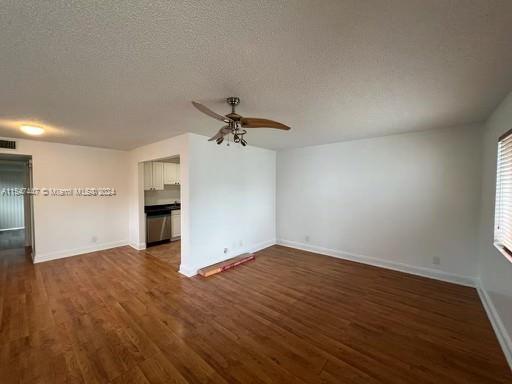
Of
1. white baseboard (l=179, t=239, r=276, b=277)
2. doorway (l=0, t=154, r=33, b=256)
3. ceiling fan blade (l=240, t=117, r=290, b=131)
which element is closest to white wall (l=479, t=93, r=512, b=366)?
ceiling fan blade (l=240, t=117, r=290, b=131)

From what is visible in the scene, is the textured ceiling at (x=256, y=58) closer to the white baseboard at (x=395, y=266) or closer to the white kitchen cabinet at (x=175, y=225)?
the white baseboard at (x=395, y=266)

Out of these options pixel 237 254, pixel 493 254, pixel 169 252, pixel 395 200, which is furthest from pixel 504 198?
pixel 169 252

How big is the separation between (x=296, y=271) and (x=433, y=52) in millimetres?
3281

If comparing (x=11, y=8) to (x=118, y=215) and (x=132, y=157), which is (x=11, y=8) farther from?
(x=118, y=215)

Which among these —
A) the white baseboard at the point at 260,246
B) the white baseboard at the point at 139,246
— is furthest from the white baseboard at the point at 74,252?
the white baseboard at the point at 260,246

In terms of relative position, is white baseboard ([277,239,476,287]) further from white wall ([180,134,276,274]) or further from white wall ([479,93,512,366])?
white wall ([180,134,276,274])

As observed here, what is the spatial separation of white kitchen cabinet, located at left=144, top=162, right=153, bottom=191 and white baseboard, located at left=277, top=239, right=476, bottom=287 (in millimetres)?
3948

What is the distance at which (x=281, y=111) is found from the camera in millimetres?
2459

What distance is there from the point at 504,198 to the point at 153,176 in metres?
6.23

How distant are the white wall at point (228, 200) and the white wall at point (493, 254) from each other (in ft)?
11.9

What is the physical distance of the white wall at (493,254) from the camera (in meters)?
1.92

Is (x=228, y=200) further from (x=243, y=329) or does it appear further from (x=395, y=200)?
(x=395, y=200)

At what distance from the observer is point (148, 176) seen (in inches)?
209

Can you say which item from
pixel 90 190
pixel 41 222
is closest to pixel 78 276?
pixel 41 222
